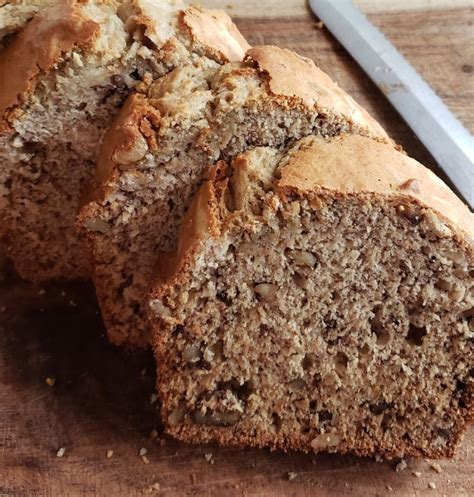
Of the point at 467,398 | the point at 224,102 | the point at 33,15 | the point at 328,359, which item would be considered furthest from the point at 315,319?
the point at 33,15

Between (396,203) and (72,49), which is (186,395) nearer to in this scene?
(396,203)

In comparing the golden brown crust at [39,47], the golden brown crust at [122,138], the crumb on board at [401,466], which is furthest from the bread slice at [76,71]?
the crumb on board at [401,466]

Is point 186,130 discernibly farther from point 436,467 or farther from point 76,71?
point 436,467

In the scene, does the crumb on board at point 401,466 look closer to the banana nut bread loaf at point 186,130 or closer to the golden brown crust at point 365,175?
the golden brown crust at point 365,175

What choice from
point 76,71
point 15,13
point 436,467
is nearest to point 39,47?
point 76,71

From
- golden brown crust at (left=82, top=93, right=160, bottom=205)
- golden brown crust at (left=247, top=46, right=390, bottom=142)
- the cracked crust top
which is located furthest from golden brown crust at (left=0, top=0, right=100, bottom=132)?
golden brown crust at (left=247, top=46, right=390, bottom=142)

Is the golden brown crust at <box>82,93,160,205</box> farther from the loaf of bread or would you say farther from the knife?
the knife
